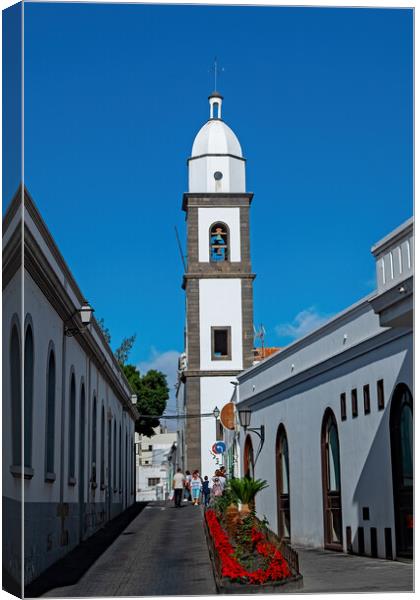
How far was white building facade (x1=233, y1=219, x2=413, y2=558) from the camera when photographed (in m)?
14.8

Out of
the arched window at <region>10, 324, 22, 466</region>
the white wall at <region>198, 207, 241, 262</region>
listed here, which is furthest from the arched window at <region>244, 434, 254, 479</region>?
the white wall at <region>198, 207, 241, 262</region>

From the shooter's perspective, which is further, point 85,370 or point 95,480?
point 95,480

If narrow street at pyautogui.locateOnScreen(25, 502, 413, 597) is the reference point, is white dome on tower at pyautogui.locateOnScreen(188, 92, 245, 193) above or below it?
above

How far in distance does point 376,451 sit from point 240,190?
32856 millimetres

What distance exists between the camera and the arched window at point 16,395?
36.7 feet

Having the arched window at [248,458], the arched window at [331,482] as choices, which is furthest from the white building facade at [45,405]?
the arched window at [331,482]

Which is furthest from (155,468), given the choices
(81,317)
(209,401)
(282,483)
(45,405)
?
Result: (45,405)

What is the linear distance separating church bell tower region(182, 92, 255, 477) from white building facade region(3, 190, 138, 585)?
2223 cm

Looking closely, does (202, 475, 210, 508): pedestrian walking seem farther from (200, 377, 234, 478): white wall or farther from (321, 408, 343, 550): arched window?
(200, 377, 234, 478): white wall

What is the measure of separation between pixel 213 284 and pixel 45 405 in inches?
1316

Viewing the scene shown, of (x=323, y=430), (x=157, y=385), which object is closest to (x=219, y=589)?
(x=323, y=430)

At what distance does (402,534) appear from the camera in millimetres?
15344

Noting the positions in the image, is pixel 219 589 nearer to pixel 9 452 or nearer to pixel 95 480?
pixel 9 452

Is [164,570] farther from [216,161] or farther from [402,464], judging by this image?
[216,161]
